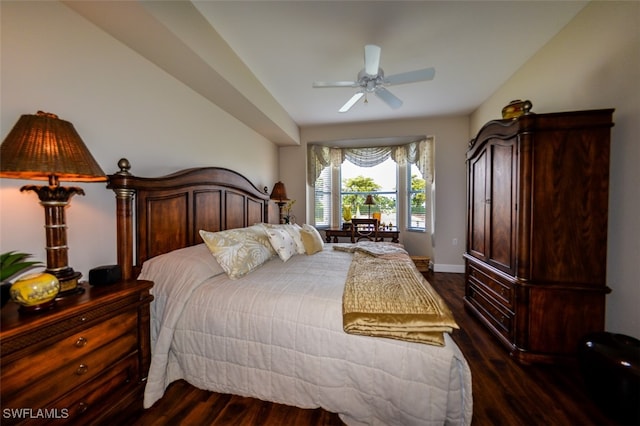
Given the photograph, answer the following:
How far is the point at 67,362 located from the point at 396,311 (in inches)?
60.1

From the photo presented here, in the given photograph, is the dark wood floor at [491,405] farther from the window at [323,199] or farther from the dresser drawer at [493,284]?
the window at [323,199]

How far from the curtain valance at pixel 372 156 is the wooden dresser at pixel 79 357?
3.74m

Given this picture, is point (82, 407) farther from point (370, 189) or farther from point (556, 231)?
point (370, 189)

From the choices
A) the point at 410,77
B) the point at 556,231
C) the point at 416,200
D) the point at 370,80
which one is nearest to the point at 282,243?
the point at 370,80

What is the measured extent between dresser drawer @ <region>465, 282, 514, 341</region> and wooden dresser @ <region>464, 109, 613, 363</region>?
19 millimetres

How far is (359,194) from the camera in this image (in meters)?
5.28

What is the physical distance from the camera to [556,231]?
5.80ft

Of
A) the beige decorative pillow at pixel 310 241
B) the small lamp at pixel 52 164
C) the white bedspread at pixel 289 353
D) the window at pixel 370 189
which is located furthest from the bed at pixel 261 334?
the window at pixel 370 189

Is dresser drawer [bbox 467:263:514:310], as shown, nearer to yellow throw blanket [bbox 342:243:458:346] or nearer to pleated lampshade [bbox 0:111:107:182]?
yellow throw blanket [bbox 342:243:458:346]

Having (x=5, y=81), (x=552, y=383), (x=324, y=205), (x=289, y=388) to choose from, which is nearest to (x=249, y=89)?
(x=5, y=81)

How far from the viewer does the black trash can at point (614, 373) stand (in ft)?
3.92

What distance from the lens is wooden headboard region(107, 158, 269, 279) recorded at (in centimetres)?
160

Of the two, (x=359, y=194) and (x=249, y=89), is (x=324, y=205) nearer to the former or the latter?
(x=359, y=194)

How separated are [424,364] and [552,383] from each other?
1.22m
